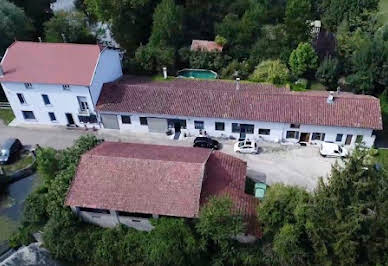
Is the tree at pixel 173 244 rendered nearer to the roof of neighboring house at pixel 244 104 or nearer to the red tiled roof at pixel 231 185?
the red tiled roof at pixel 231 185

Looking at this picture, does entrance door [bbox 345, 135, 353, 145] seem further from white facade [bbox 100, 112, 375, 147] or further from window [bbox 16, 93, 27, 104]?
window [bbox 16, 93, 27, 104]

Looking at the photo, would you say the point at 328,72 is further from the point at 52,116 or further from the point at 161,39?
the point at 52,116

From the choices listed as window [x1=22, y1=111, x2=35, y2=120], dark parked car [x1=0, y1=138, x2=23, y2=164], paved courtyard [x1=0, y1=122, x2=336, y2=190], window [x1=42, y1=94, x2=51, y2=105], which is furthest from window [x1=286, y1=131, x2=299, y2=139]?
window [x1=22, y1=111, x2=35, y2=120]

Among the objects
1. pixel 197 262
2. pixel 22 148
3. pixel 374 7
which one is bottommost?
pixel 197 262

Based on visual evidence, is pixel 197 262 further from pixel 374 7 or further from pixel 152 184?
pixel 374 7

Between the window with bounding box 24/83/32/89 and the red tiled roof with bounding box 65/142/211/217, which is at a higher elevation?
the window with bounding box 24/83/32/89

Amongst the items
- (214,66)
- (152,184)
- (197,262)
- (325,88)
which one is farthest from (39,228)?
(325,88)
